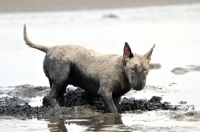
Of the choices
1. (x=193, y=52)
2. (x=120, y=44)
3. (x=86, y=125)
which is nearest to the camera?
(x=86, y=125)

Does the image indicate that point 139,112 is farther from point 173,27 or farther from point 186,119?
point 173,27

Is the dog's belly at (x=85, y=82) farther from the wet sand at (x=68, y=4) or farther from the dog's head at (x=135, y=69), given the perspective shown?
the wet sand at (x=68, y=4)

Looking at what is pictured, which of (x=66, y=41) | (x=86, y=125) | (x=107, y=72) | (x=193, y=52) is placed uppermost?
(x=66, y=41)

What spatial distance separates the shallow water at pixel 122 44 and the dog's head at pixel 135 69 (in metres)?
0.53

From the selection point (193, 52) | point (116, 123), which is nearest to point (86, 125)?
point (116, 123)

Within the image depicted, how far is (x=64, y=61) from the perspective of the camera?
32.2 feet

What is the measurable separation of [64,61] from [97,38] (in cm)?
1111

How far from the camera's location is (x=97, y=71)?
956cm

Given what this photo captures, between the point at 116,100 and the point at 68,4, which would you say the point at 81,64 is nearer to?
the point at 116,100

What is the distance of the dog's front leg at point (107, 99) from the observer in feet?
30.5

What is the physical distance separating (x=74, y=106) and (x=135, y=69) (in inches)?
59.1

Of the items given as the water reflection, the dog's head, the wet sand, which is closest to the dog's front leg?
the water reflection

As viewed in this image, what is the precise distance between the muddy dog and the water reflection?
15.0 inches

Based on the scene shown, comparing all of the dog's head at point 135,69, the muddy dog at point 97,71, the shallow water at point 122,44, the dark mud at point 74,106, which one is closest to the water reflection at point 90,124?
the shallow water at point 122,44
